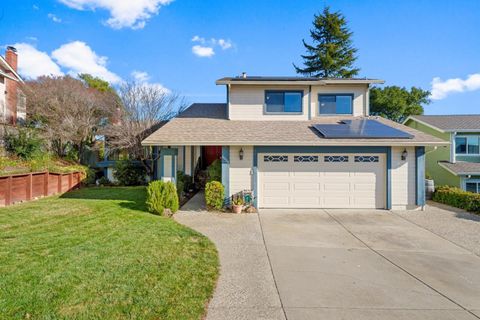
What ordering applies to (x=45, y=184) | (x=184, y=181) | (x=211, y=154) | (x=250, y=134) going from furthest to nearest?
(x=211, y=154)
(x=184, y=181)
(x=45, y=184)
(x=250, y=134)

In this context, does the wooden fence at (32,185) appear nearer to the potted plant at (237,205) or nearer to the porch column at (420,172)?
the potted plant at (237,205)

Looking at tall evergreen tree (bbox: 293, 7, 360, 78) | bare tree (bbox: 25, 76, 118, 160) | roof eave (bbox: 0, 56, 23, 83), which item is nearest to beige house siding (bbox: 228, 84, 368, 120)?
bare tree (bbox: 25, 76, 118, 160)

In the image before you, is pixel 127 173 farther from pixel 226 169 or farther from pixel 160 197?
pixel 226 169

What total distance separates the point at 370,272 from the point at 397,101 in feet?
110

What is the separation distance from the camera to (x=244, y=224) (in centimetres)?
770

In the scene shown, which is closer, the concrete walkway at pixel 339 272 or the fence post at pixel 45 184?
the concrete walkway at pixel 339 272

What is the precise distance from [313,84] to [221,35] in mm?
6693

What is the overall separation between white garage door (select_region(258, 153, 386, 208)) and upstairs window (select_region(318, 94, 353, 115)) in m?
3.28

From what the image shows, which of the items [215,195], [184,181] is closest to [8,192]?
[184,181]

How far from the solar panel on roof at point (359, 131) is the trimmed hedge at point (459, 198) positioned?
3281 mm

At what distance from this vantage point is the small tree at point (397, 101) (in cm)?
3173

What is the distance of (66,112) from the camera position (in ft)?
57.4

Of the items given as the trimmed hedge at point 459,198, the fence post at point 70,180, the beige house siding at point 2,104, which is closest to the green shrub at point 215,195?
the fence post at point 70,180

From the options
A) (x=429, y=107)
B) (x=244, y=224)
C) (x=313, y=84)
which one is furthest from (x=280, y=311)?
(x=429, y=107)
